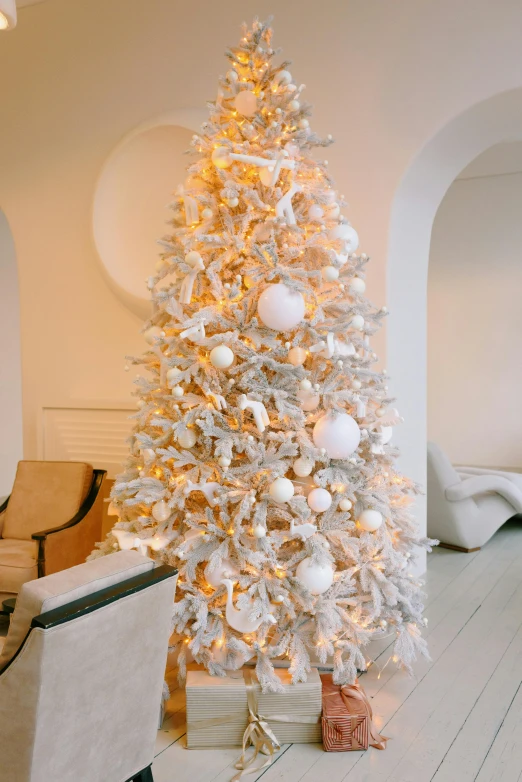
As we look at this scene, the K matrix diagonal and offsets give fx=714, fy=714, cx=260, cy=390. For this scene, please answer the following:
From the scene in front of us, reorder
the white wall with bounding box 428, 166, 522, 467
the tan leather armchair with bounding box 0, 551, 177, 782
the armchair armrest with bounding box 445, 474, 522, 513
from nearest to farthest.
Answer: the tan leather armchair with bounding box 0, 551, 177, 782
the armchair armrest with bounding box 445, 474, 522, 513
the white wall with bounding box 428, 166, 522, 467

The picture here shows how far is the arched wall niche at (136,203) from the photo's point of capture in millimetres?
4285

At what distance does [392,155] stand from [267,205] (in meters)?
1.22

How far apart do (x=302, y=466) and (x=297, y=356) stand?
41 centimetres

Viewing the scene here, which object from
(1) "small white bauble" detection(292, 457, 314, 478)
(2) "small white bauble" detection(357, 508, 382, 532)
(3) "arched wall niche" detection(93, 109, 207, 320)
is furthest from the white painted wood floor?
(3) "arched wall niche" detection(93, 109, 207, 320)

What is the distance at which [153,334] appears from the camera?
9.39ft

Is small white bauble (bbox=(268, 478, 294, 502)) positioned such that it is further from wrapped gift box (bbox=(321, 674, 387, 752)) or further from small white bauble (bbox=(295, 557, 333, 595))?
wrapped gift box (bbox=(321, 674, 387, 752))

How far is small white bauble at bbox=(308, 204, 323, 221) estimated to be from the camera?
2.80 m

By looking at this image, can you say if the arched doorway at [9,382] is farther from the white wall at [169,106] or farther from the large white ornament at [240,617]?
the large white ornament at [240,617]

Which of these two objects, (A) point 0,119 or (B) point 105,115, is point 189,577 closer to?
(B) point 105,115

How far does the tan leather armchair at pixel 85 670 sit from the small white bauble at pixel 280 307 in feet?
3.41

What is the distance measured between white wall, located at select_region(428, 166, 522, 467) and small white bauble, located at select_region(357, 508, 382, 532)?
5.82 meters

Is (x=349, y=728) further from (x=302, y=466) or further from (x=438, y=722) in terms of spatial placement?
(x=302, y=466)

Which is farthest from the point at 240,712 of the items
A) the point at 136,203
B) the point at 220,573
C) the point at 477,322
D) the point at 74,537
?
the point at 477,322

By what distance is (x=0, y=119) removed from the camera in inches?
191
